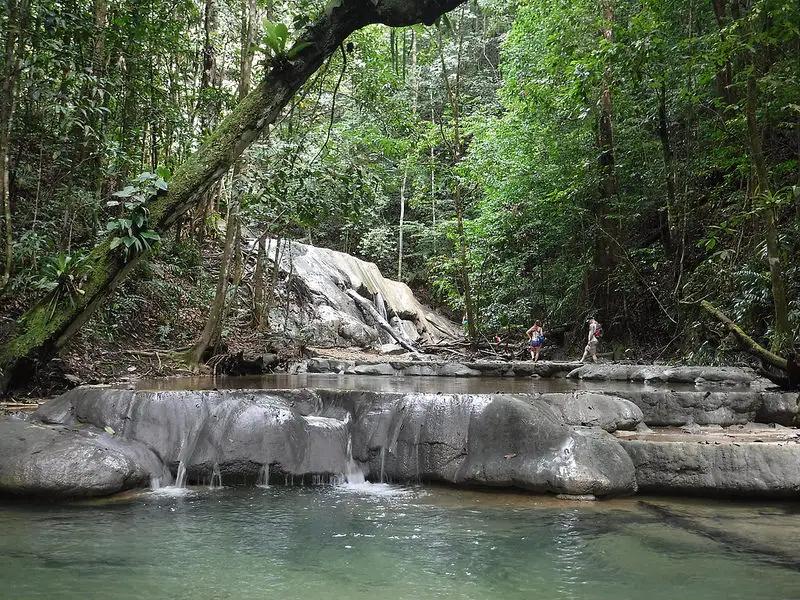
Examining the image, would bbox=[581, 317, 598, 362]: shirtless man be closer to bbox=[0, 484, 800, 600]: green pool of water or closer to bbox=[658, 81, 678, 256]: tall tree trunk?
bbox=[658, 81, 678, 256]: tall tree trunk

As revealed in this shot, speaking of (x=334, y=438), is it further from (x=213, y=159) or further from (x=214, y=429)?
(x=213, y=159)

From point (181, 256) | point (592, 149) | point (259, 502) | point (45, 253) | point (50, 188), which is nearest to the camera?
point (259, 502)

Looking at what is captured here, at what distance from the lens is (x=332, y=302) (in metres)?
17.9

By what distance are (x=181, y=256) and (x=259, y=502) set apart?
31.1 feet

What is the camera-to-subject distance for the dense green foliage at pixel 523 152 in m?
8.22

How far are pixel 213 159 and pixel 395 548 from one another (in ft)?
17.1

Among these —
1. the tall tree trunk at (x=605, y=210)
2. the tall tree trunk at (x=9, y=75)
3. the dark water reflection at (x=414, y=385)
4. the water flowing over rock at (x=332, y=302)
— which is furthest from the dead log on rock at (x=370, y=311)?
the tall tree trunk at (x=9, y=75)

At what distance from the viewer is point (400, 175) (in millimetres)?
26234

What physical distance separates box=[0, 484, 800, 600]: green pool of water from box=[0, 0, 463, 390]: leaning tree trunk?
2606 millimetres

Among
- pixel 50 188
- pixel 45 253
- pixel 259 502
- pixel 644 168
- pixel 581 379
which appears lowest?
pixel 259 502

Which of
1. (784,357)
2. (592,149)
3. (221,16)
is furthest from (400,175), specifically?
(784,357)

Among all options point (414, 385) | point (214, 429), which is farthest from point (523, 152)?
point (214, 429)

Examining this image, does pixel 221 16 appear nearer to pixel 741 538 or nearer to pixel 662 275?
pixel 662 275

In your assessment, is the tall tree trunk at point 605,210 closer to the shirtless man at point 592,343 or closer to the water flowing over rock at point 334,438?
the shirtless man at point 592,343
